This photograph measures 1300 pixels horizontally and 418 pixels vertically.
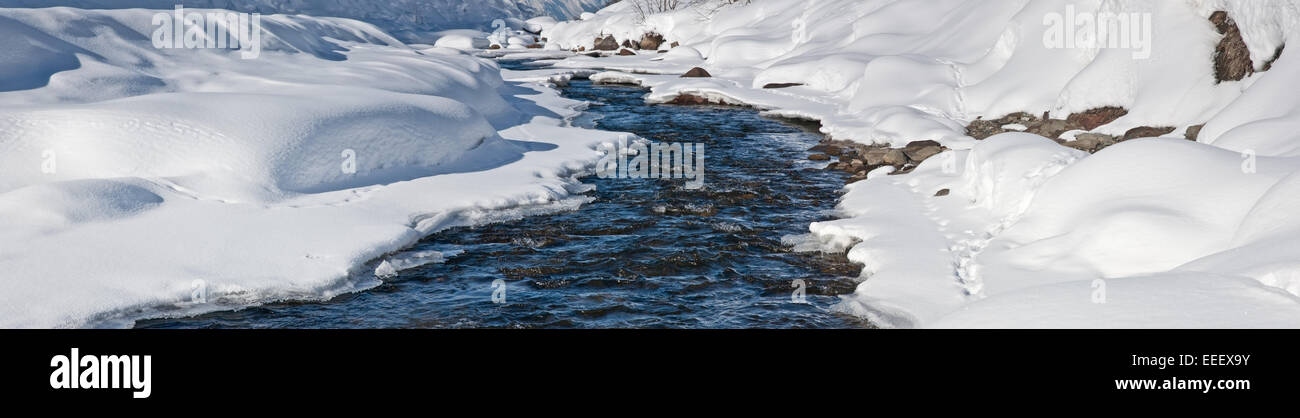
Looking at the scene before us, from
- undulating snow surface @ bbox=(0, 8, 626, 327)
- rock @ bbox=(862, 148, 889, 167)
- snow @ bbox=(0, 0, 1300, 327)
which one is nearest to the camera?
snow @ bbox=(0, 0, 1300, 327)

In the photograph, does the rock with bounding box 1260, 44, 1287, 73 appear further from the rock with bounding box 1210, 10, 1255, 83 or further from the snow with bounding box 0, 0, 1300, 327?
the rock with bounding box 1210, 10, 1255, 83

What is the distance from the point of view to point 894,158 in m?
14.4

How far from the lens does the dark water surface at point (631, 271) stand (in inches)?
308

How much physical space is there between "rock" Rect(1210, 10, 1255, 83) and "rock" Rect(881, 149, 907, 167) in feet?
14.1

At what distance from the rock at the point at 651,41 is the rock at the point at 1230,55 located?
3166 centimetres

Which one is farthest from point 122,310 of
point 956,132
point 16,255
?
point 956,132

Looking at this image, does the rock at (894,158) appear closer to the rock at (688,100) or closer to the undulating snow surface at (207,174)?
the undulating snow surface at (207,174)

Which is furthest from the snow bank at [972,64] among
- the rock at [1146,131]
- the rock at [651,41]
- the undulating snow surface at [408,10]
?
the undulating snow surface at [408,10]

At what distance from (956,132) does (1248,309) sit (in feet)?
37.2

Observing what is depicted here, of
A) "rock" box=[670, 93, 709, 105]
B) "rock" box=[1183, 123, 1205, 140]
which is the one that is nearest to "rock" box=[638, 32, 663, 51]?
"rock" box=[670, 93, 709, 105]

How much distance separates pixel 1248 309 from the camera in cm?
520

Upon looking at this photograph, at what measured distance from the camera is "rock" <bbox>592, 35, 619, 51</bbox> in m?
46.0

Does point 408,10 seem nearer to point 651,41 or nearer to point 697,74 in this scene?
point 651,41

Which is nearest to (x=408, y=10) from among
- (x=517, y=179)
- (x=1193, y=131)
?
(x=517, y=179)
